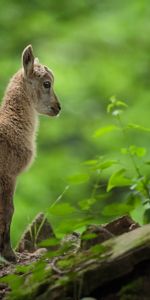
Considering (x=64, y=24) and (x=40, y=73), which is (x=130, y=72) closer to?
(x=64, y=24)

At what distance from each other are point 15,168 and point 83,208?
2638 mm

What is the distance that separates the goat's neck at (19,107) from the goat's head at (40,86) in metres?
0.09

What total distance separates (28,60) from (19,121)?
688mm

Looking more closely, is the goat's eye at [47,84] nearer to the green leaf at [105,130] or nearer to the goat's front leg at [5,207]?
the goat's front leg at [5,207]

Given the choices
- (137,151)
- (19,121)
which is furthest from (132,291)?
(19,121)

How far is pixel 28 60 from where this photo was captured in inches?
337

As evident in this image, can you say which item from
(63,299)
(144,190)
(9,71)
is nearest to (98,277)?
(63,299)

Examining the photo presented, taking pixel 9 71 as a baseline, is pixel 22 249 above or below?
below

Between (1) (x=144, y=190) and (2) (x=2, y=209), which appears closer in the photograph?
(1) (x=144, y=190)

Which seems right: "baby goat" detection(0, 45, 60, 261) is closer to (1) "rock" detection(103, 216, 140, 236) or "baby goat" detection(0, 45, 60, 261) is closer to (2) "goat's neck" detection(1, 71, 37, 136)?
(2) "goat's neck" detection(1, 71, 37, 136)

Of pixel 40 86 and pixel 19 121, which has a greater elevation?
pixel 40 86

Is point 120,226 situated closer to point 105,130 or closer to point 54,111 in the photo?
point 105,130

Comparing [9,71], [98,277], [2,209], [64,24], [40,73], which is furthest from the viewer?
[64,24]

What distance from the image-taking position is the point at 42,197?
538 inches
